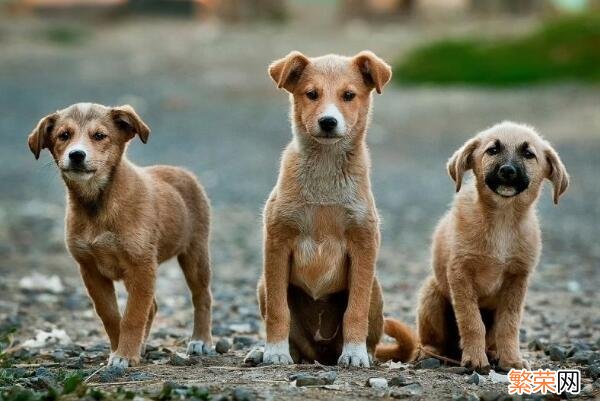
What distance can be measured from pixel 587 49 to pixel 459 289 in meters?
21.0

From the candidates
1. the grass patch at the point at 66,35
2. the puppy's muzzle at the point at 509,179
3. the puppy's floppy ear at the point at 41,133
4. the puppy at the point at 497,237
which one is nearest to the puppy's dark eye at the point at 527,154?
the puppy at the point at 497,237

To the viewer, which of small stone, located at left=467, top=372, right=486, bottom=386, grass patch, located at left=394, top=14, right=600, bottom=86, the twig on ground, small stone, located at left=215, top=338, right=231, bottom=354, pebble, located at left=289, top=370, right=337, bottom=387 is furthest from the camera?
grass patch, located at left=394, top=14, right=600, bottom=86

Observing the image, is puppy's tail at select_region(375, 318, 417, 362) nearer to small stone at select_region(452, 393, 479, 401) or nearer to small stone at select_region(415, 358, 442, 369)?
small stone at select_region(415, 358, 442, 369)

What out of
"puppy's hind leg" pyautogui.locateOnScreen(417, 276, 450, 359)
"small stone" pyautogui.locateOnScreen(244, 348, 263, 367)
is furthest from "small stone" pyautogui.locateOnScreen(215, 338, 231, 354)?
"puppy's hind leg" pyautogui.locateOnScreen(417, 276, 450, 359)

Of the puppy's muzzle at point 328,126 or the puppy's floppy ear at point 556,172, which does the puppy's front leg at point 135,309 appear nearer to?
the puppy's muzzle at point 328,126

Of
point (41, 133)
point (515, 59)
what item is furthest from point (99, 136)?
point (515, 59)

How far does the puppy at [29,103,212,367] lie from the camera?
6.80 meters

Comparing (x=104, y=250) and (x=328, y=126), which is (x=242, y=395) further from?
(x=328, y=126)

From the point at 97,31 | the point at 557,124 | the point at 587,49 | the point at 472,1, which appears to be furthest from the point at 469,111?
the point at 97,31

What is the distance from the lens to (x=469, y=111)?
23703mm

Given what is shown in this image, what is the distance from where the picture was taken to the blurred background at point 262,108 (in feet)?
34.9

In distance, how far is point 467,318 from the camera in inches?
271

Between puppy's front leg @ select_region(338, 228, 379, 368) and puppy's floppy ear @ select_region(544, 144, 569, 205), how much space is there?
122cm

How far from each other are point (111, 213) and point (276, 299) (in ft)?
3.70
